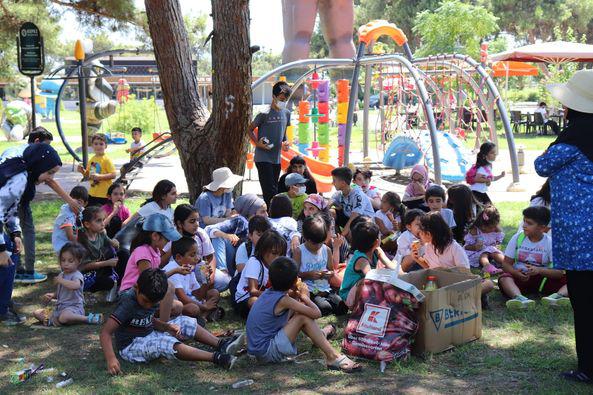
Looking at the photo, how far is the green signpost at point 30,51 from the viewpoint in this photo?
1142 centimetres

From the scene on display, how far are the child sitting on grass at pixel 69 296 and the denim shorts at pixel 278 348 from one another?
Answer: 5.55 feet

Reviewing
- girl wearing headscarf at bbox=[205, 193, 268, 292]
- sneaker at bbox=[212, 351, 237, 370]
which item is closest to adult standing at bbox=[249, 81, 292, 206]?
girl wearing headscarf at bbox=[205, 193, 268, 292]

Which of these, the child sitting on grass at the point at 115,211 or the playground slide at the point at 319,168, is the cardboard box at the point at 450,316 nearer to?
the child sitting on grass at the point at 115,211

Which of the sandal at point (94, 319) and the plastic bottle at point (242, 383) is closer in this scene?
the plastic bottle at point (242, 383)

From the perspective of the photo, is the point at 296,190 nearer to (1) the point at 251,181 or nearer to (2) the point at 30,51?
(2) the point at 30,51

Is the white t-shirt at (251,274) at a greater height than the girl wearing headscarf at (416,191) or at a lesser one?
lesser

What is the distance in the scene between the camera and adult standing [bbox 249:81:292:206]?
29.8 ft

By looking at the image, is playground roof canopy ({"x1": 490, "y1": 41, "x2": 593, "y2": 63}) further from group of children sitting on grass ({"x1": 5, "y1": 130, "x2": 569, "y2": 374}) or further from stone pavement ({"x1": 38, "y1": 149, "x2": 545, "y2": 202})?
group of children sitting on grass ({"x1": 5, "y1": 130, "x2": 569, "y2": 374})

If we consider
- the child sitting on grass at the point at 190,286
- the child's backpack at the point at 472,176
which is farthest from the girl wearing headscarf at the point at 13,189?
the child's backpack at the point at 472,176

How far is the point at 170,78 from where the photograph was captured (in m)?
7.89

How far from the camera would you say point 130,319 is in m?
4.83

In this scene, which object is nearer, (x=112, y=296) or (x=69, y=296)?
(x=69, y=296)

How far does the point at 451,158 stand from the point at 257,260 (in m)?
8.48

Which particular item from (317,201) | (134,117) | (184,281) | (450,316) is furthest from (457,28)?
(450,316)
